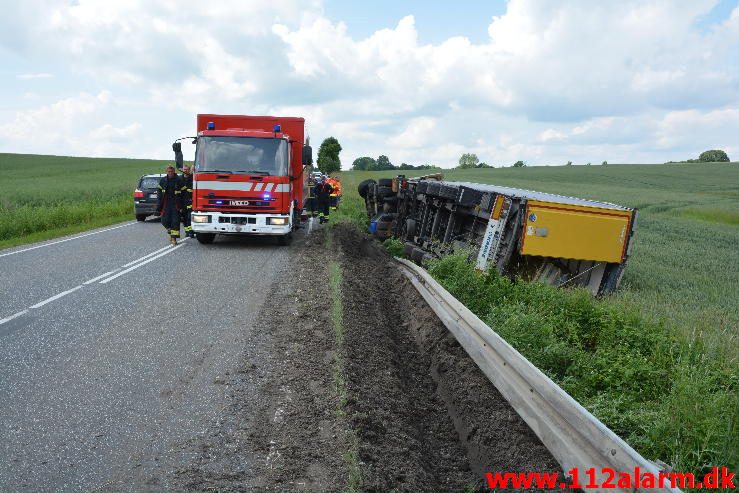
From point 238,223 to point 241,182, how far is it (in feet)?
3.12

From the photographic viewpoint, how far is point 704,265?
14.1 m

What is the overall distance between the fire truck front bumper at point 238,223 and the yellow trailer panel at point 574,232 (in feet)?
23.6

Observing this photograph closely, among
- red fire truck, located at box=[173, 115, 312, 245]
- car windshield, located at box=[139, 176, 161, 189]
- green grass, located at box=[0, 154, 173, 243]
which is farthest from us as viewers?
car windshield, located at box=[139, 176, 161, 189]

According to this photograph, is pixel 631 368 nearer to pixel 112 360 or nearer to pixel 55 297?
pixel 112 360

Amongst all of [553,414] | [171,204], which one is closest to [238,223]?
[171,204]

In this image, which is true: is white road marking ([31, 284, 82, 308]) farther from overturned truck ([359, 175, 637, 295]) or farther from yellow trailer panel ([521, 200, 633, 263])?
yellow trailer panel ([521, 200, 633, 263])

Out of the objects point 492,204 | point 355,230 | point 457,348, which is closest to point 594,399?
point 457,348

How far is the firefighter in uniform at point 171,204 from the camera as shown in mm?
15976

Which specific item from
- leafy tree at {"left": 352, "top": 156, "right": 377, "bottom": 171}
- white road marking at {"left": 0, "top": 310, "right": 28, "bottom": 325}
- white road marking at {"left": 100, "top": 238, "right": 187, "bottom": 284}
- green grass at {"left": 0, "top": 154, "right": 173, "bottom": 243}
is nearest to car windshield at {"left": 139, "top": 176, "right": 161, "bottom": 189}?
green grass at {"left": 0, "top": 154, "right": 173, "bottom": 243}

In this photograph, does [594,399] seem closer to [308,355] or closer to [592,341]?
[592,341]

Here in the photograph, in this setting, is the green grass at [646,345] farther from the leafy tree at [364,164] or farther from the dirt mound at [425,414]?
the leafy tree at [364,164]

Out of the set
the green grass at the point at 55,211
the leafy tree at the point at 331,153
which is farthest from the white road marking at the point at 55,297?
the leafy tree at the point at 331,153

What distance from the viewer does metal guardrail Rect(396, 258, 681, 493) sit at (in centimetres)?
337

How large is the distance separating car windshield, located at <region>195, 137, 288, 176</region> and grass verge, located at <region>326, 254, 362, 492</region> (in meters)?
5.04
